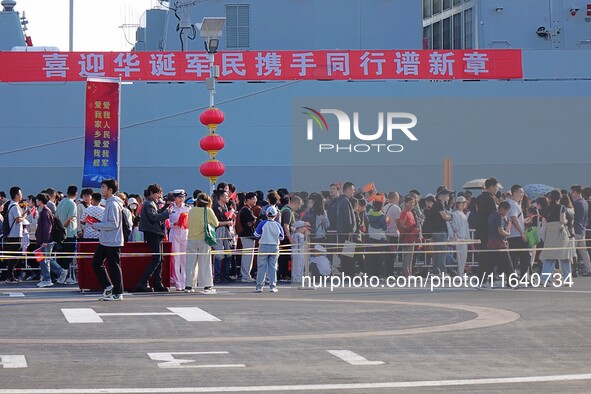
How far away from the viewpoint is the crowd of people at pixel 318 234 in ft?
67.7

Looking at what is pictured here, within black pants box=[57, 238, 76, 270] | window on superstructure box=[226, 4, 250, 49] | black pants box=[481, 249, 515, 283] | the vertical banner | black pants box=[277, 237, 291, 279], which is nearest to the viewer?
black pants box=[481, 249, 515, 283]

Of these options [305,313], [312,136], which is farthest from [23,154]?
[305,313]

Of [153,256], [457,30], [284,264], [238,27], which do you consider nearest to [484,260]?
[284,264]

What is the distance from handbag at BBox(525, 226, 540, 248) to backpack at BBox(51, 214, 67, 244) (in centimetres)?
886

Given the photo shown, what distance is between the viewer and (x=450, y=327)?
45.6ft

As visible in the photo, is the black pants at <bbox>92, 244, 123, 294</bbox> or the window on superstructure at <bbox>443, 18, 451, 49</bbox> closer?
the black pants at <bbox>92, 244, 123, 294</bbox>

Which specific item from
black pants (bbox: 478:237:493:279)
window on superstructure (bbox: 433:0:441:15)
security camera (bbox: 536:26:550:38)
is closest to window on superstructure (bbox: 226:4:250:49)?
security camera (bbox: 536:26:550:38)

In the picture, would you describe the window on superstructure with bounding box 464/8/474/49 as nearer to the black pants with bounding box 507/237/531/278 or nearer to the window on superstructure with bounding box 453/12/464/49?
the window on superstructure with bounding box 453/12/464/49

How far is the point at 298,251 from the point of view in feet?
75.5

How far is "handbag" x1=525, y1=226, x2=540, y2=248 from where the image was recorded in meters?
22.6

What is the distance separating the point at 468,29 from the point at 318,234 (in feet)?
113

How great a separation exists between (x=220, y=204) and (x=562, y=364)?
13.9 meters

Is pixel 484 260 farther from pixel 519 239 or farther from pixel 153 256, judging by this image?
pixel 153 256

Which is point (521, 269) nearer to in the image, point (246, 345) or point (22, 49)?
point (246, 345)
